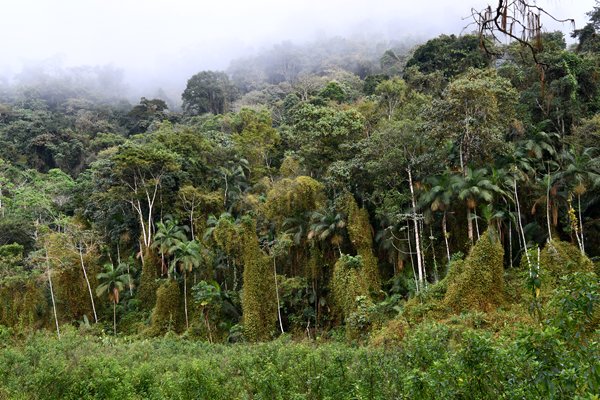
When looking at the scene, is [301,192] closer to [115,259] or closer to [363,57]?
[115,259]

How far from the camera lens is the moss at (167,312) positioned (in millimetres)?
21391

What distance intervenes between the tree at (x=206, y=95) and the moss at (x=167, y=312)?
3587 centimetres

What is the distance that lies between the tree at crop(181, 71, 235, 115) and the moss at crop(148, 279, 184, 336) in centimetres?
3587

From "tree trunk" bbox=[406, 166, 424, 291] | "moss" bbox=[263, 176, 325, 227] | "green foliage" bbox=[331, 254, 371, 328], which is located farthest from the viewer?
"moss" bbox=[263, 176, 325, 227]

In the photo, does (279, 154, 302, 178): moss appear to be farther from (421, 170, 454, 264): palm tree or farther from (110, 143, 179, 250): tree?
(421, 170, 454, 264): palm tree

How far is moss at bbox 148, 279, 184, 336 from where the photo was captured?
2139 cm

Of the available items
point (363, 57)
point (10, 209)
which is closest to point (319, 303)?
point (10, 209)

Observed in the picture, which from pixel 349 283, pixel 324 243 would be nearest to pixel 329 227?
pixel 324 243

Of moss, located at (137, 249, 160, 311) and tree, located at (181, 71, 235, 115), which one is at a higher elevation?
tree, located at (181, 71, 235, 115)

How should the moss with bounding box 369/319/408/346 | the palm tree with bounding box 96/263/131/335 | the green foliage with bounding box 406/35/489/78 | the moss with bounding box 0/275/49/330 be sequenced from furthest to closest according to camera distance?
the green foliage with bounding box 406/35/489/78 → the moss with bounding box 0/275/49/330 → the palm tree with bounding box 96/263/131/335 → the moss with bounding box 369/319/408/346

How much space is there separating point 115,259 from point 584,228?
81.9ft

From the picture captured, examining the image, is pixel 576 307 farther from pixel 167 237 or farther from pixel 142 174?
pixel 142 174

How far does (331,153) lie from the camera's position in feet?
66.7

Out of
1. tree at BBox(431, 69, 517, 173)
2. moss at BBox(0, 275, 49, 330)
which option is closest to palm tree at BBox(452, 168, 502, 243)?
tree at BBox(431, 69, 517, 173)
